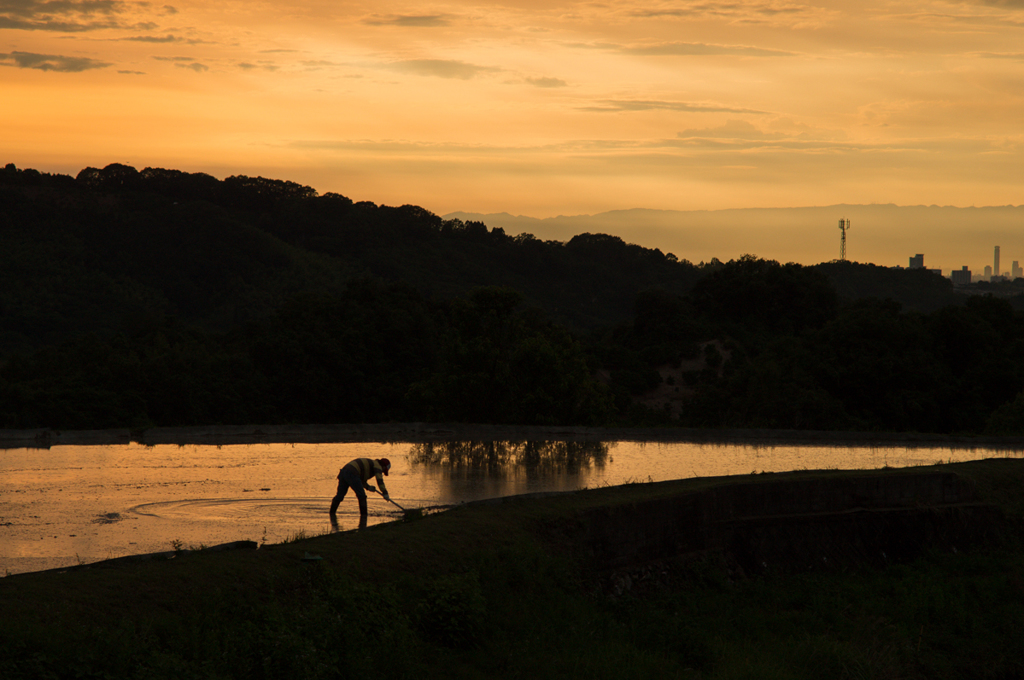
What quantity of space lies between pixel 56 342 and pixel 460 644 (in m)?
56.7

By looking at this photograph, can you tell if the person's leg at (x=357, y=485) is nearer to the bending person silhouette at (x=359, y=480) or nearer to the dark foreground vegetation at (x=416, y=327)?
the bending person silhouette at (x=359, y=480)

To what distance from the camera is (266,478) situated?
15430 millimetres

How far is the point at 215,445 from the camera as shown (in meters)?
19.3

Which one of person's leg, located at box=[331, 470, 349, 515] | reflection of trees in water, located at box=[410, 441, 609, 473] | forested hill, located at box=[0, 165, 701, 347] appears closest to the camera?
person's leg, located at box=[331, 470, 349, 515]

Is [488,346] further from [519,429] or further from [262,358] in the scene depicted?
[262,358]

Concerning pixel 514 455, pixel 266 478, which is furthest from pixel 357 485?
pixel 514 455

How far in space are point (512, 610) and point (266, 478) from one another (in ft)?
22.9

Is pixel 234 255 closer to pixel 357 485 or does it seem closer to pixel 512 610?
pixel 357 485

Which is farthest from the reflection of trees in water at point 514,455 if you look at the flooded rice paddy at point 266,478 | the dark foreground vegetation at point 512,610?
the dark foreground vegetation at point 512,610

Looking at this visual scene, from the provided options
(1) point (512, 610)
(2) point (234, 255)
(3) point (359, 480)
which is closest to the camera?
(1) point (512, 610)

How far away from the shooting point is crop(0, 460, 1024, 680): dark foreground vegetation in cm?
719

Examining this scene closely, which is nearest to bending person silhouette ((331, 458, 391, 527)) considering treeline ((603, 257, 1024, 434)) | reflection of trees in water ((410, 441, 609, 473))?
reflection of trees in water ((410, 441, 609, 473))

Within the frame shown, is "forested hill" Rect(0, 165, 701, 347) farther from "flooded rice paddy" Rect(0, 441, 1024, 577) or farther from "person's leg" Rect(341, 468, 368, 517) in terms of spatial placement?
"person's leg" Rect(341, 468, 368, 517)

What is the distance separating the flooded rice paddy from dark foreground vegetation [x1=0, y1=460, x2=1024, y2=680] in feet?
5.59
